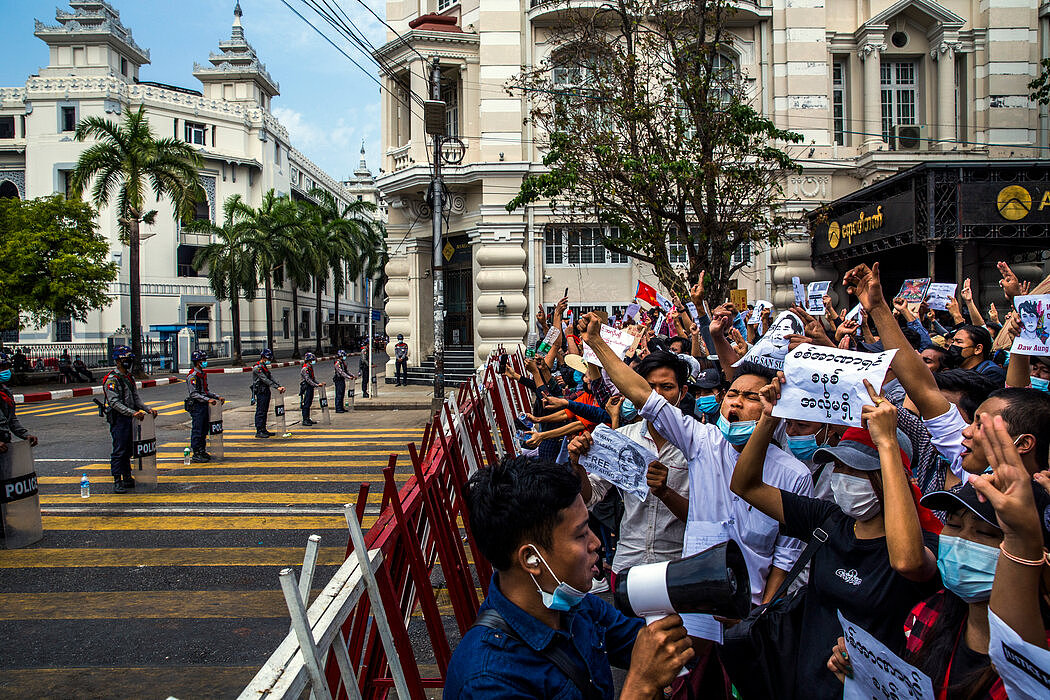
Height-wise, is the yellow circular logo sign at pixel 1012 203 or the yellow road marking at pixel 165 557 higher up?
the yellow circular logo sign at pixel 1012 203

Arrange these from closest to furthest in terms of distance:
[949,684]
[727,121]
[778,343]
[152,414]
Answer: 1. [949,684]
2. [778,343]
3. [152,414]
4. [727,121]

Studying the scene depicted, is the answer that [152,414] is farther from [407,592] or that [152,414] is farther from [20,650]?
[407,592]

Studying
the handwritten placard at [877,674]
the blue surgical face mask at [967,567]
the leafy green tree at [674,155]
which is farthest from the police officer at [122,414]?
the blue surgical face mask at [967,567]

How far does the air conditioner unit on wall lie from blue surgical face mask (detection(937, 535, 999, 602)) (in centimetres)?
2345

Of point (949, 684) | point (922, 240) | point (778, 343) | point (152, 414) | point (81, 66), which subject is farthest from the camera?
point (81, 66)

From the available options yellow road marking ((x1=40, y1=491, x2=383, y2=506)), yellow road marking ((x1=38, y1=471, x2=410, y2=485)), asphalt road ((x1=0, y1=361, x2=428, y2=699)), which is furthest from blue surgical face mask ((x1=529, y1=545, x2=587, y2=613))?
yellow road marking ((x1=38, y1=471, x2=410, y2=485))

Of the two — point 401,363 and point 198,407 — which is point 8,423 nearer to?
point 198,407

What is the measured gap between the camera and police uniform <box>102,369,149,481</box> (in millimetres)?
9797

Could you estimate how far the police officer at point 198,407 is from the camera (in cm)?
1172

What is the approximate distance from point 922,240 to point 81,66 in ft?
212

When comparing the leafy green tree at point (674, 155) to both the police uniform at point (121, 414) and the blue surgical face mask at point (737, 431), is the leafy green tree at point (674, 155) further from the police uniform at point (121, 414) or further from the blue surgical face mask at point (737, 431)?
the blue surgical face mask at point (737, 431)

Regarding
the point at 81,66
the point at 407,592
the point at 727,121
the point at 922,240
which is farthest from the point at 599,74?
the point at 81,66

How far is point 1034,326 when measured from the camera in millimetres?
Answer: 4625

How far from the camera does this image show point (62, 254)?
98.6ft
